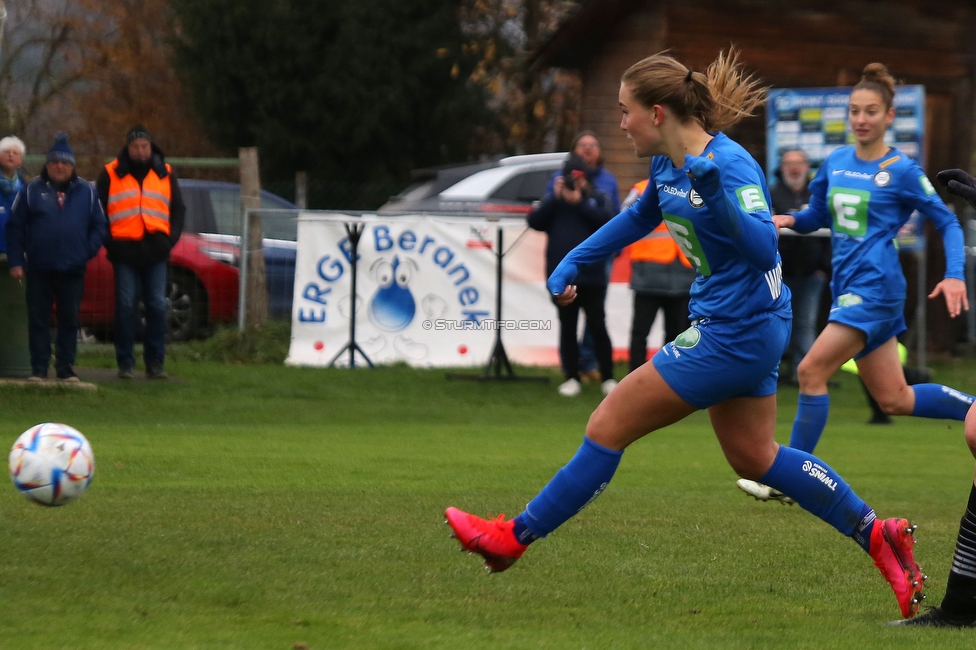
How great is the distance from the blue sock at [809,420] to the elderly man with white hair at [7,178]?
7451 mm

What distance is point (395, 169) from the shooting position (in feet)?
98.6

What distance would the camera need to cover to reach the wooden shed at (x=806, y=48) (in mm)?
16234

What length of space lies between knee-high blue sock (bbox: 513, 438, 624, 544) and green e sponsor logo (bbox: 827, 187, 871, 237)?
3187mm

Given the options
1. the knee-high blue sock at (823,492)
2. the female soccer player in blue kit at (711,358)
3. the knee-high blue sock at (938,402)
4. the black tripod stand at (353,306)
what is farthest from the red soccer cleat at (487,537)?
the black tripod stand at (353,306)

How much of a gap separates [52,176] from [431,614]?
8.06 m

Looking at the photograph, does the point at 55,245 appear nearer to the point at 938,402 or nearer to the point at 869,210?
the point at 869,210

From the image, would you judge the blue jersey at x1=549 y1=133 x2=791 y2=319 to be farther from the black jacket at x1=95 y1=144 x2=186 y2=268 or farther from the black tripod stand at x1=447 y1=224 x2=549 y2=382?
the black tripod stand at x1=447 y1=224 x2=549 y2=382

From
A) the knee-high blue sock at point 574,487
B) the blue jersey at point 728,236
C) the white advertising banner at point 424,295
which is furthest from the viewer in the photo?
the white advertising banner at point 424,295

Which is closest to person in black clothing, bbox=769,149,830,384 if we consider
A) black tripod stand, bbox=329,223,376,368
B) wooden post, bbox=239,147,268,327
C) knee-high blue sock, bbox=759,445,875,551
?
black tripod stand, bbox=329,223,376,368

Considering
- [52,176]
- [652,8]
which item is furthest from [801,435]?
[652,8]

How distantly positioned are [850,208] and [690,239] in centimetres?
301

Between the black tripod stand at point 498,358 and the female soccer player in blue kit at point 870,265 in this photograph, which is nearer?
the female soccer player in blue kit at point 870,265

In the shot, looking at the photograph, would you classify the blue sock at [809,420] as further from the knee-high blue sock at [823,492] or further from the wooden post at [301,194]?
the wooden post at [301,194]

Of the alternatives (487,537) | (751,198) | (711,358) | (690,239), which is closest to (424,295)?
(487,537)
